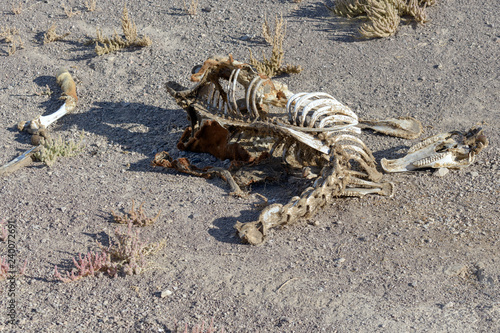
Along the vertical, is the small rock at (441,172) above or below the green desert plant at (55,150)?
above

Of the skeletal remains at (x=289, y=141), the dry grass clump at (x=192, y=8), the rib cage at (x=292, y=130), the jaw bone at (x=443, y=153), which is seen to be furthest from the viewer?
the dry grass clump at (x=192, y=8)

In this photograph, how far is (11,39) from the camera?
390 inches

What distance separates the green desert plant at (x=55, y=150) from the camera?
6.70 m

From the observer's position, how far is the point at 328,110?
19.8 ft

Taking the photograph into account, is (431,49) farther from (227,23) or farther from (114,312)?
(114,312)

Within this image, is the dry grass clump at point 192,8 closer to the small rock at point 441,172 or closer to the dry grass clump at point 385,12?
the dry grass clump at point 385,12

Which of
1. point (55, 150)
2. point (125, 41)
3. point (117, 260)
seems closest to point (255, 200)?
point (117, 260)

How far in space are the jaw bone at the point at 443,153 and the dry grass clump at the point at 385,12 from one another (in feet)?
10.9

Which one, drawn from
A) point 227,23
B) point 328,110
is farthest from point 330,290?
point 227,23

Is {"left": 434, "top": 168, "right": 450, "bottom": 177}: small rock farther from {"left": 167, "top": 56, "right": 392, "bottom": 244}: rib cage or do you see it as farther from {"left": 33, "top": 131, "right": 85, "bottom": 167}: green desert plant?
{"left": 33, "top": 131, "right": 85, "bottom": 167}: green desert plant

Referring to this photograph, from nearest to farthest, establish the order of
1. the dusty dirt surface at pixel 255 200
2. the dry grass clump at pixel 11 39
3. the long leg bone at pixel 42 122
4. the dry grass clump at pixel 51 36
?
the dusty dirt surface at pixel 255 200 < the long leg bone at pixel 42 122 < the dry grass clump at pixel 11 39 < the dry grass clump at pixel 51 36

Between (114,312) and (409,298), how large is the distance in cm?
239

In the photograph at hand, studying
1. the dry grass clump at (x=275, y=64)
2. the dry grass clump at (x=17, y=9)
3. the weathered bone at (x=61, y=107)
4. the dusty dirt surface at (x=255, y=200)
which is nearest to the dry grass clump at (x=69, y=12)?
the dusty dirt surface at (x=255, y=200)

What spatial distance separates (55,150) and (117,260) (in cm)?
270
